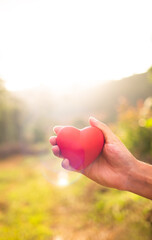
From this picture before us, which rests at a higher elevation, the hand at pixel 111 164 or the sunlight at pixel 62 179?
the hand at pixel 111 164

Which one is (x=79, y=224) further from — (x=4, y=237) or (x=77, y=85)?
(x=77, y=85)

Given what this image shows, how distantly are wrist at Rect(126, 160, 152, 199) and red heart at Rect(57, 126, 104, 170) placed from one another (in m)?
0.31

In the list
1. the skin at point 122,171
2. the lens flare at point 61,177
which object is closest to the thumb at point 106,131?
the skin at point 122,171

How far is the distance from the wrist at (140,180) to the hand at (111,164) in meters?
0.02

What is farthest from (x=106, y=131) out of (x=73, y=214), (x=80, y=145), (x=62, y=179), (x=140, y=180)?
(x=62, y=179)

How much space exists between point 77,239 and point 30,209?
1636 millimetres

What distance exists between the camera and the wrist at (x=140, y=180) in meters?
1.60

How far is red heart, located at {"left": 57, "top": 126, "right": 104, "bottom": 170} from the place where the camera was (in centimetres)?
169

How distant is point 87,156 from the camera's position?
5.57 feet

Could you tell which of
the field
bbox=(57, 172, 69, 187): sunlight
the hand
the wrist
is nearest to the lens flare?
bbox=(57, 172, 69, 187): sunlight

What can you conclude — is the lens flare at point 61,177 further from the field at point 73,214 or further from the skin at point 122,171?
the skin at point 122,171

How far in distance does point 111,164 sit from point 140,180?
0.24 metres

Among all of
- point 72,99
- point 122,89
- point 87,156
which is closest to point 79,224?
point 87,156

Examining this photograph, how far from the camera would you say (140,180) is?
5.30 ft
